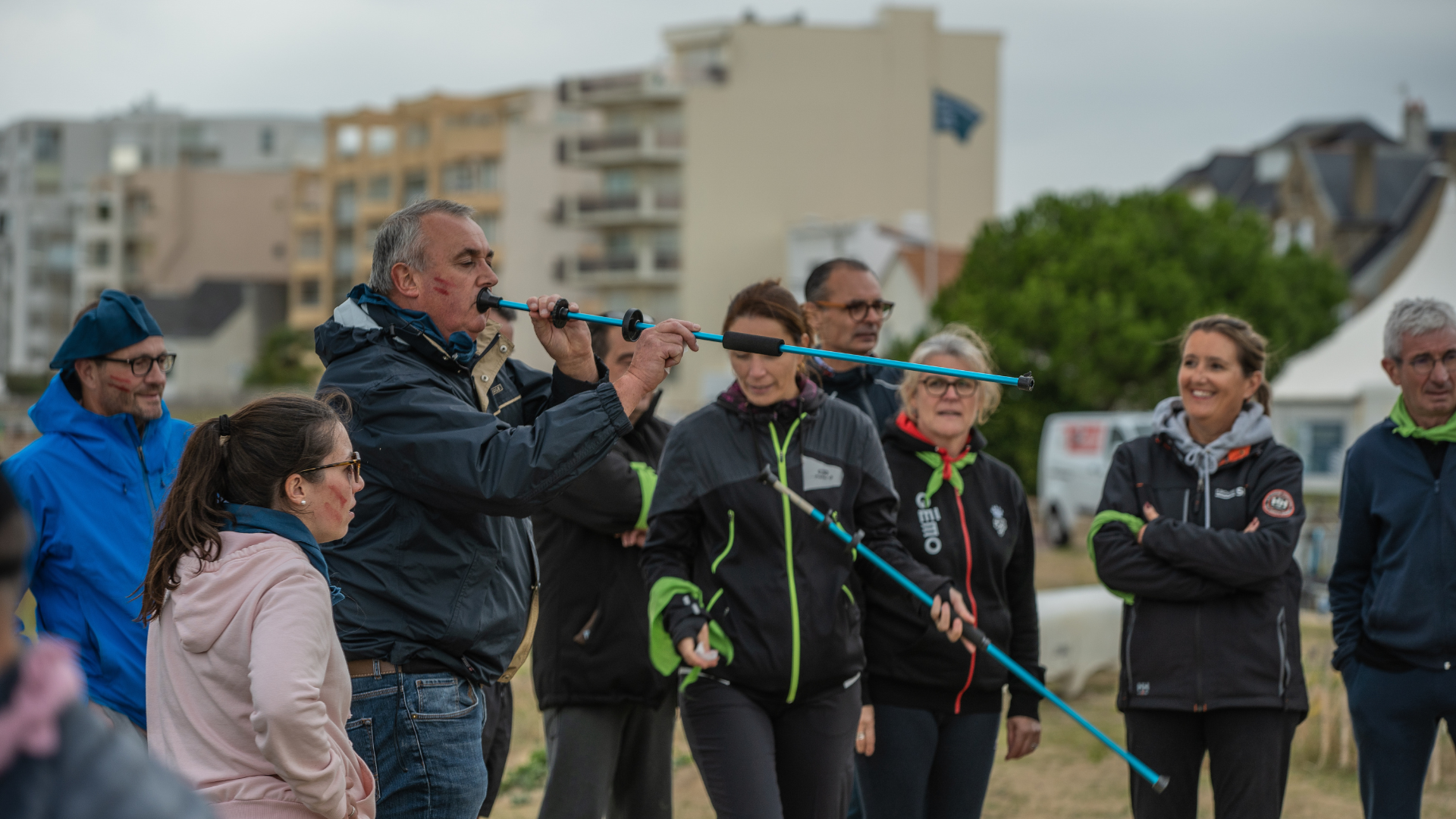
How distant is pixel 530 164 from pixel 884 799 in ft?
→ 192

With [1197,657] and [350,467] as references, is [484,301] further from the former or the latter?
[1197,657]

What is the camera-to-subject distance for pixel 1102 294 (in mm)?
32000

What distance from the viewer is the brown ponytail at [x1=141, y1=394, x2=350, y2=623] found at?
2.80m

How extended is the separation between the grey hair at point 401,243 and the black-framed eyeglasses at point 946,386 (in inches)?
Answer: 75.2

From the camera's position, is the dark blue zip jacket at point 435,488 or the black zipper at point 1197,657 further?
the black zipper at point 1197,657

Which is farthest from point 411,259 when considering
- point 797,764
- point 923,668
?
point 923,668

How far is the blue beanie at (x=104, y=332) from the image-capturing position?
13.4 feet

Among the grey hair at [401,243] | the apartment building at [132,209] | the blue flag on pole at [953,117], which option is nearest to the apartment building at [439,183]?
the apartment building at [132,209]

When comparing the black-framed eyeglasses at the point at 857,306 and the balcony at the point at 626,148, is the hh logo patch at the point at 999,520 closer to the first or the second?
the black-framed eyeglasses at the point at 857,306

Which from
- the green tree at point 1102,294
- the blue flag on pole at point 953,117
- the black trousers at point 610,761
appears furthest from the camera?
the blue flag on pole at point 953,117

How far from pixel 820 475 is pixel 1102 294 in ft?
95.7

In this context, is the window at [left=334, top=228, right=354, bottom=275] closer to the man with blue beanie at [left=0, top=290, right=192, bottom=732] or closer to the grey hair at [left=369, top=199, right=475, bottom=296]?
the man with blue beanie at [left=0, top=290, right=192, bottom=732]

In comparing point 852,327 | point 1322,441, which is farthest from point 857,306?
point 1322,441

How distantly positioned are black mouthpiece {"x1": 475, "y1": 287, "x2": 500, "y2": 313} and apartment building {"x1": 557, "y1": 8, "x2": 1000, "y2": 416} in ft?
163
